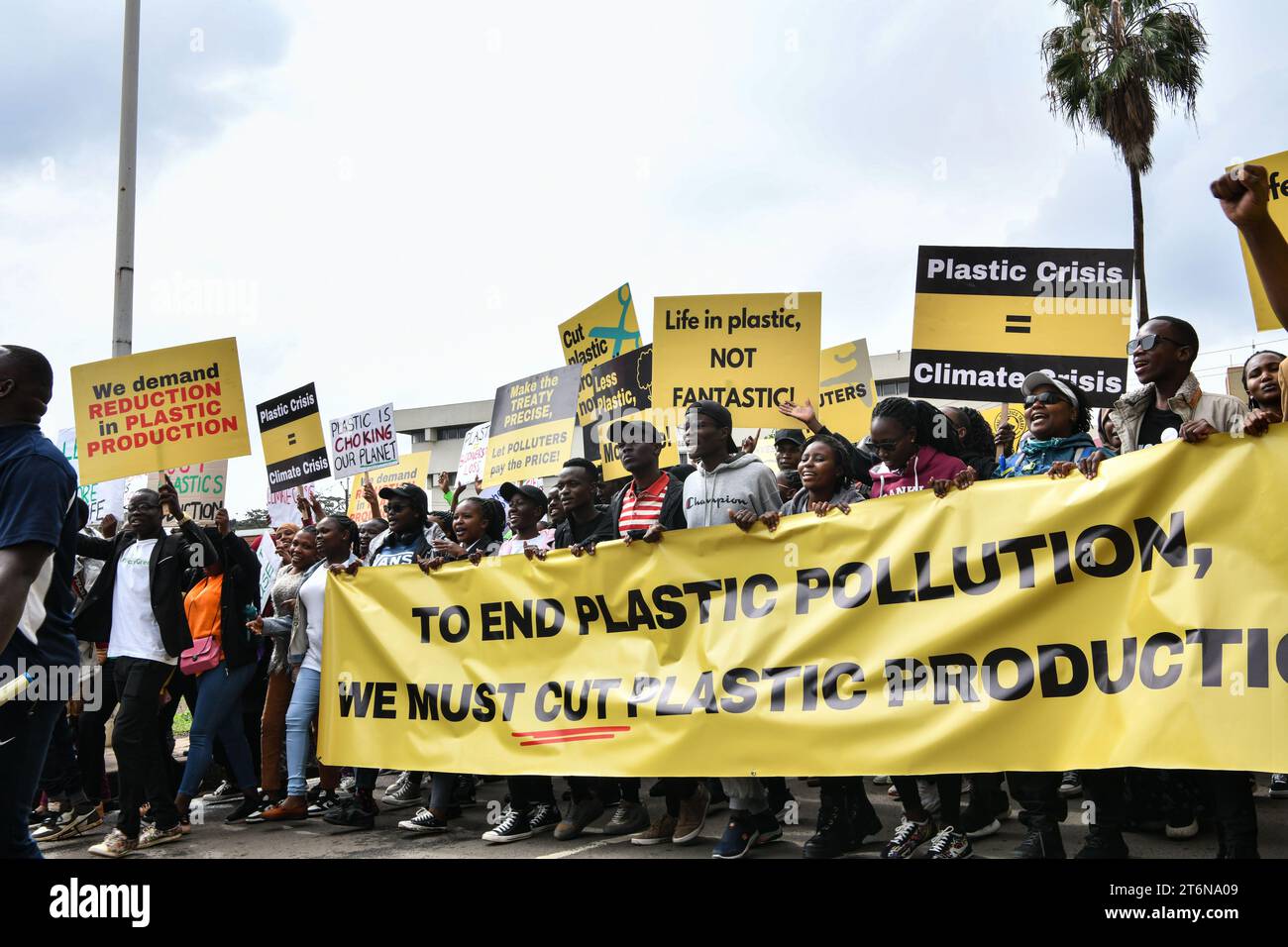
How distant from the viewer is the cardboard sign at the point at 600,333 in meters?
10.5

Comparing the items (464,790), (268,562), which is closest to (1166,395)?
(464,790)

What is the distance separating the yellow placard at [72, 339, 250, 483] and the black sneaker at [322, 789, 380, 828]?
310 cm

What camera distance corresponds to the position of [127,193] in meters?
11.5

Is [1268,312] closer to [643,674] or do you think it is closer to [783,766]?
[783,766]

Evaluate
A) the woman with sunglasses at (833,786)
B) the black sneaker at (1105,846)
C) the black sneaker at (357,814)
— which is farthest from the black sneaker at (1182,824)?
the black sneaker at (357,814)

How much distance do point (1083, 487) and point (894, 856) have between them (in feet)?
6.77

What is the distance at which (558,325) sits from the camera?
11.2 meters

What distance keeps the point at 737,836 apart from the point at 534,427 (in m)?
4.76

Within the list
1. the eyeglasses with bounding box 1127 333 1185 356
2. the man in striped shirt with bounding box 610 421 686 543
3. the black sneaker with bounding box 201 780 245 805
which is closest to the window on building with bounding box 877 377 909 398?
A: the black sneaker with bounding box 201 780 245 805

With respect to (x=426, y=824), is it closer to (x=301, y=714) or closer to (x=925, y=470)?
(x=301, y=714)

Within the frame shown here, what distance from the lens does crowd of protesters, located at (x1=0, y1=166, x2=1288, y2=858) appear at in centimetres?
366

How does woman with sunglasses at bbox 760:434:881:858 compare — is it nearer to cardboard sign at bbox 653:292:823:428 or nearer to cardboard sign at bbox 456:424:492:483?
cardboard sign at bbox 653:292:823:428
